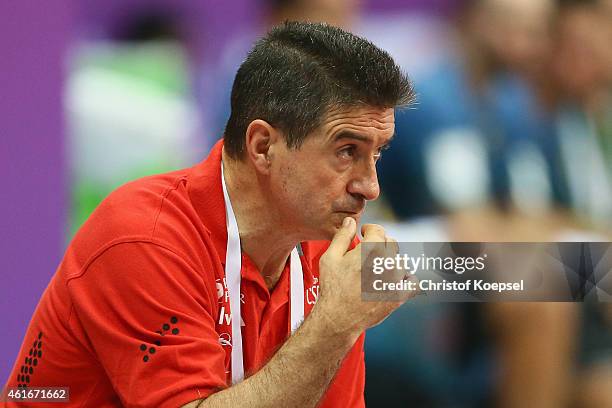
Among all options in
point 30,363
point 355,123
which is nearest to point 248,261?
point 355,123

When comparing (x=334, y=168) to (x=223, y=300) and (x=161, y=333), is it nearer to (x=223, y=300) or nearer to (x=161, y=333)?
(x=223, y=300)

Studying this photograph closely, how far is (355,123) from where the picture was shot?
233 centimetres

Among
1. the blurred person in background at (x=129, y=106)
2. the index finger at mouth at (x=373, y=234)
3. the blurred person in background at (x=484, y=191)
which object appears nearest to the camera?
the index finger at mouth at (x=373, y=234)

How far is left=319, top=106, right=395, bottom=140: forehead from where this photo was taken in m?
2.33

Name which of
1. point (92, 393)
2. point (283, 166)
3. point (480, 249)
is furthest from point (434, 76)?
point (92, 393)

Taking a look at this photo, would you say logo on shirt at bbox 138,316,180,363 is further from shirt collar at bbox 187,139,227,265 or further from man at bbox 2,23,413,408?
shirt collar at bbox 187,139,227,265

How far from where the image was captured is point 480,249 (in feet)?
11.0

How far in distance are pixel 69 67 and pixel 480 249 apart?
1.79 meters

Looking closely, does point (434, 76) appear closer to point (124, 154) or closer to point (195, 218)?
point (124, 154)

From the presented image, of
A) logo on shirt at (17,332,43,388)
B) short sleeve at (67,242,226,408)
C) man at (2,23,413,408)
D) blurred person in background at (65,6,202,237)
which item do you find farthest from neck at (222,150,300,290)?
blurred person in background at (65,6,202,237)

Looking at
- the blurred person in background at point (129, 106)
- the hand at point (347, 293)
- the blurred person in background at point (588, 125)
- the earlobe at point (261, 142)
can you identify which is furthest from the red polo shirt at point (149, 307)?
the blurred person in background at point (588, 125)

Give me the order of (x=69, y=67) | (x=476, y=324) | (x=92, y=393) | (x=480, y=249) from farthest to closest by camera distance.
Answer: (x=69, y=67)
(x=476, y=324)
(x=480, y=249)
(x=92, y=393)

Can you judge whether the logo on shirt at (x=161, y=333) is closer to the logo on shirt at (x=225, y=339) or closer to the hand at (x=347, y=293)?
Answer: the logo on shirt at (x=225, y=339)

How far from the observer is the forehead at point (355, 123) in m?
2.33
